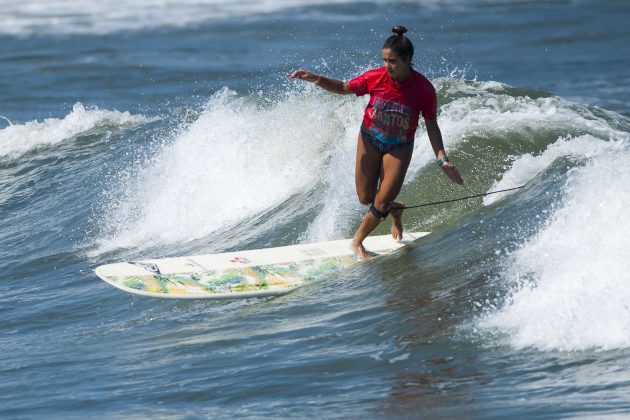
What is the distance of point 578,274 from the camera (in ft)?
22.0

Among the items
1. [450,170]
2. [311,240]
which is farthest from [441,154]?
[311,240]

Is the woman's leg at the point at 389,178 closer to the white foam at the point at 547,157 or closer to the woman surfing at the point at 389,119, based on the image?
the woman surfing at the point at 389,119

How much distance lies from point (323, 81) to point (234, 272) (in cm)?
162

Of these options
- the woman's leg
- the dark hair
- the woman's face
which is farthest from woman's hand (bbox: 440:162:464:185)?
the dark hair

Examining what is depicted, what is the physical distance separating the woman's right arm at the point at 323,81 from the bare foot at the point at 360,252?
1318 mm

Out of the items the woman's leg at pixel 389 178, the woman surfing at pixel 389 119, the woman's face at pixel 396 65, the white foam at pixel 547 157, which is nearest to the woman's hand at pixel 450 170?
the woman surfing at pixel 389 119

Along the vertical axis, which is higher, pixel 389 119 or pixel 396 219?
pixel 389 119

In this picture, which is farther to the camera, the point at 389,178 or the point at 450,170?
the point at 389,178

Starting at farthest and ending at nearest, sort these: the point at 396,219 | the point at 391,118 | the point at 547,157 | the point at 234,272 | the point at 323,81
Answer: the point at 547,157
the point at 396,219
the point at 234,272
the point at 391,118
the point at 323,81

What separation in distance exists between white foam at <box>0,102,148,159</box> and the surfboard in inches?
345

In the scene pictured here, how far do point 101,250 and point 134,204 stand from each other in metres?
1.28

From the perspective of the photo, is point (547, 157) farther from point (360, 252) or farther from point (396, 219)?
point (360, 252)

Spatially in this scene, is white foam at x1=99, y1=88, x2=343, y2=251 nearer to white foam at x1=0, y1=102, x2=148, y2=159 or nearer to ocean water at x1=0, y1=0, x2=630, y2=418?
ocean water at x1=0, y1=0, x2=630, y2=418

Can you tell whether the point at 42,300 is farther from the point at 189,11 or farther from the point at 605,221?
the point at 189,11
